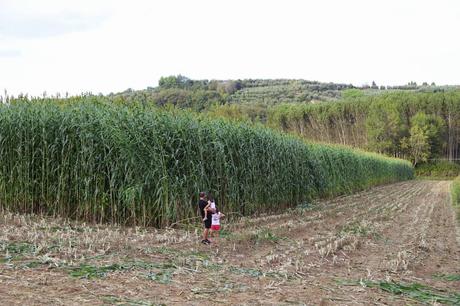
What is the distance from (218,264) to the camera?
22.0 ft

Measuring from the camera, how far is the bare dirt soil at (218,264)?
4.82 meters

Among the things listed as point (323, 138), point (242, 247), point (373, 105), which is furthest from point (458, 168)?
point (242, 247)

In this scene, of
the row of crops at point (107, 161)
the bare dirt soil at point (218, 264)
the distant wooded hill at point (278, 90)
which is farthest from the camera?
the distant wooded hill at point (278, 90)

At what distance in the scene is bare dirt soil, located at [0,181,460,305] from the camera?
4816 mm

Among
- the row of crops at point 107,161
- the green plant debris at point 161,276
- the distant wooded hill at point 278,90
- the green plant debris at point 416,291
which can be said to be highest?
the distant wooded hill at point 278,90

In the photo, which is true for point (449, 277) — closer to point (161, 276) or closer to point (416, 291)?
point (416, 291)

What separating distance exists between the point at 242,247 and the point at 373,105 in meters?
66.0

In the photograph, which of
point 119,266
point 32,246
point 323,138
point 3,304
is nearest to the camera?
point 3,304

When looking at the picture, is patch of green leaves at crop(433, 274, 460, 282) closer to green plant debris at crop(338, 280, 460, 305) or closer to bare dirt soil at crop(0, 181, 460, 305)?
bare dirt soil at crop(0, 181, 460, 305)

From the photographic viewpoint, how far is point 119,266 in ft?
19.1

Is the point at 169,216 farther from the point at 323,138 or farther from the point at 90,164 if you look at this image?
the point at 323,138

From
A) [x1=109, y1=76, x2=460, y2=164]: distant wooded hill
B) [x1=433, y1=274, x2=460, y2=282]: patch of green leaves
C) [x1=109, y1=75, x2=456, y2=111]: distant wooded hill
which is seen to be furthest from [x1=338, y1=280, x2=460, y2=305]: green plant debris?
[x1=109, y1=75, x2=456, y2=111]: distant wooded hill

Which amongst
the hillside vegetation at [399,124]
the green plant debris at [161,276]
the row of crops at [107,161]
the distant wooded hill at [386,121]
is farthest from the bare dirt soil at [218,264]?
the hillside vegetation at [399,124]

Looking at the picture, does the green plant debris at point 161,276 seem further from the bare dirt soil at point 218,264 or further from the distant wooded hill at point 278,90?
the distant wooded hill at point 278,90
